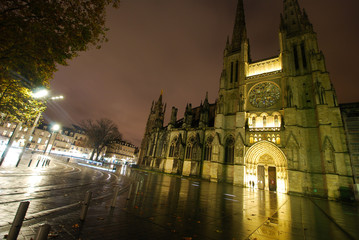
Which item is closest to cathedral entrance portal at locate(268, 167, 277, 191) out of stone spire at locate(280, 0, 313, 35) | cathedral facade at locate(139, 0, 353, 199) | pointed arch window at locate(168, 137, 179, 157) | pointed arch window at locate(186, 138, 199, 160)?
cathedral facade at locate(139, 0, 353, 199)

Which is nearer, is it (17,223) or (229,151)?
(17,223)

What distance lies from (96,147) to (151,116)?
53.7ft

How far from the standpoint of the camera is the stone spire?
77.3ft

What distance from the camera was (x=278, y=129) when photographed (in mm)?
19750

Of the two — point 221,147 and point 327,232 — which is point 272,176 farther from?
point 327,232

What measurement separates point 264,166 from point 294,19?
85.9 feet

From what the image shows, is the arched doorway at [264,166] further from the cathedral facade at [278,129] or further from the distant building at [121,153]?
the distant building at [121,153]

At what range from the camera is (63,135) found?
67.2 metres

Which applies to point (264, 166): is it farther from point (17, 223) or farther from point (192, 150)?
point (17, 223)

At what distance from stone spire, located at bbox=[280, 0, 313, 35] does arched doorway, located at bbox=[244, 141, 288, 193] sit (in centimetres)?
1888

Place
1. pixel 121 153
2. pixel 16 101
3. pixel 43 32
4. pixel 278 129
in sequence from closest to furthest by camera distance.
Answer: pixel 43 32
pixel 16 101
pixel 278 129
pixel 121 153

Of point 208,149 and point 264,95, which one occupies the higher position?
point 264,95

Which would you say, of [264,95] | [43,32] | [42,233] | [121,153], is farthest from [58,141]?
[42,233]

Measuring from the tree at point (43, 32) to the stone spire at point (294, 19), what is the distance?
28.8 metres
